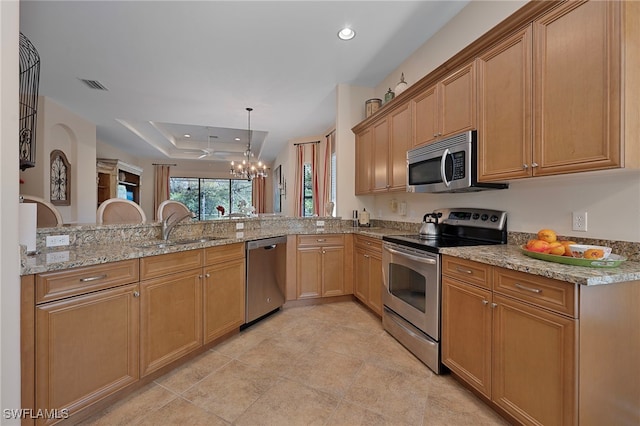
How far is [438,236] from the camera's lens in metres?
2.51

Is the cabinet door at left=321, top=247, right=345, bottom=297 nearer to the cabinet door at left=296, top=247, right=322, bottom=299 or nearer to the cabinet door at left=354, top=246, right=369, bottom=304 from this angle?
the cabinet door at left=296, top=247, right=322, bottom=299

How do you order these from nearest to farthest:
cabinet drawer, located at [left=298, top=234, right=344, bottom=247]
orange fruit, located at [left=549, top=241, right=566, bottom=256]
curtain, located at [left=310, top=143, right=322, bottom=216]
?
orange fruit, located at [left=549, top=241, right=566, bottom=256], cabinet drawer, located at [left=298, top=234, right=344, bottom=247], curtain, located at [left=310, top=143, right=322, bottom=216]

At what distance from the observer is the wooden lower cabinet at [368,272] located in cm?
291

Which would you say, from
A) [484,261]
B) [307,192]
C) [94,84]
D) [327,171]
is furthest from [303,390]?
[307,192]

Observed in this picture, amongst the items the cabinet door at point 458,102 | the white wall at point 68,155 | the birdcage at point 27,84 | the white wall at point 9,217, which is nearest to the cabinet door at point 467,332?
the cabinet door at point 458,102

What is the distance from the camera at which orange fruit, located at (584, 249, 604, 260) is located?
1282 millimetres

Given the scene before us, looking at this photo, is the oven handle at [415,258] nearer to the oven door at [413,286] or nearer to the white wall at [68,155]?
the oven door at [413,286]

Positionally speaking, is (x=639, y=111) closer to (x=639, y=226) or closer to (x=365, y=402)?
(x=639, y=226)

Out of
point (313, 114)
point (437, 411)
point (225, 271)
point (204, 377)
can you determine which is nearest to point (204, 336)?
point (204, 377)

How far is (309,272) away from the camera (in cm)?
336

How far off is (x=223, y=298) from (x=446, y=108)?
242 centimetres

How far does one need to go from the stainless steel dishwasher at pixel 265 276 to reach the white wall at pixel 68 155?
12.9 feet

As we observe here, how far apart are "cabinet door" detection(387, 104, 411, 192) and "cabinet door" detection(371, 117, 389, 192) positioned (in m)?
0.08

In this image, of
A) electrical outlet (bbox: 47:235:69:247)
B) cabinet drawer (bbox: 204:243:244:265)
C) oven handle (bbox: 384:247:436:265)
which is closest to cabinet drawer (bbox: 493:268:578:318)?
oven handle (bbox: 384:247:436:265)
